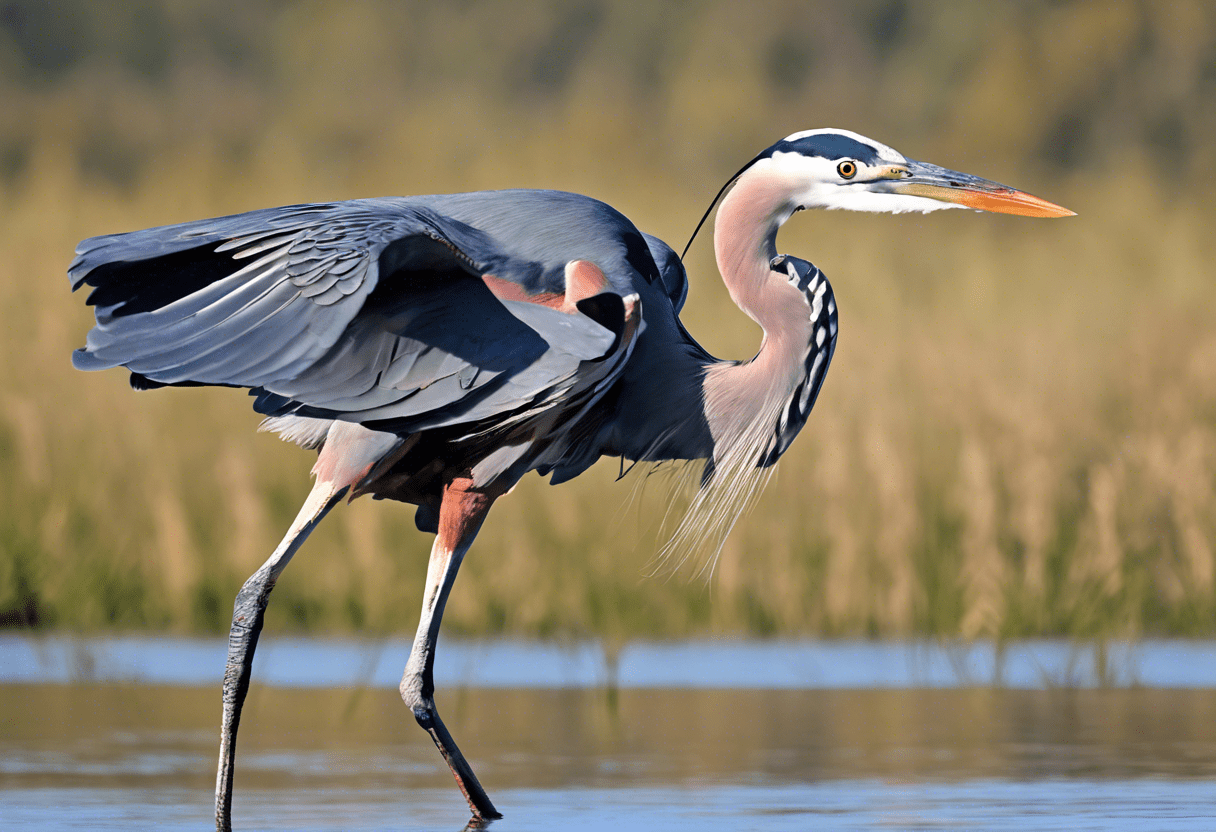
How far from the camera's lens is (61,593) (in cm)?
786

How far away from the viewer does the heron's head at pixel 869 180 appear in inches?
217

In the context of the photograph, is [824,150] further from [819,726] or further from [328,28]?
[328,28]

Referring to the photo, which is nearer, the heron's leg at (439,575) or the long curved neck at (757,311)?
the heron's leg at (439,575)

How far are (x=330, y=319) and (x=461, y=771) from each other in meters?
1.31

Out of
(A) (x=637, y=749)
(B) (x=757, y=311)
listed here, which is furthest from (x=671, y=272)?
(A) (x=637, y=749)

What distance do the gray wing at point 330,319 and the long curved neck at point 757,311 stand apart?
0.72 m

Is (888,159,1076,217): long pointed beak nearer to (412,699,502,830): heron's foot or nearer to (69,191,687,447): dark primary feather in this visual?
(69,191,687,447): dark primary feather

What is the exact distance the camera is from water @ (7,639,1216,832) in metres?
4.67

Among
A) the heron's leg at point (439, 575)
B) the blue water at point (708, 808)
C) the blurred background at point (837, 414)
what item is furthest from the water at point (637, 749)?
the blurred background at point (837, 414)

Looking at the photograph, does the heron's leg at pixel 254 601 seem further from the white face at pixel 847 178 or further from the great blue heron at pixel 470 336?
the white face at pixel 847 178

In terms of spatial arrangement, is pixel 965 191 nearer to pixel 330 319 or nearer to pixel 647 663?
pixel 330 319

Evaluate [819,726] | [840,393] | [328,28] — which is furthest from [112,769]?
[328,28]

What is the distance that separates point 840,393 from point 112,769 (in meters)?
5.29

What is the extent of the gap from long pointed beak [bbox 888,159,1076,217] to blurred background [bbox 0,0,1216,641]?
1.28 m
